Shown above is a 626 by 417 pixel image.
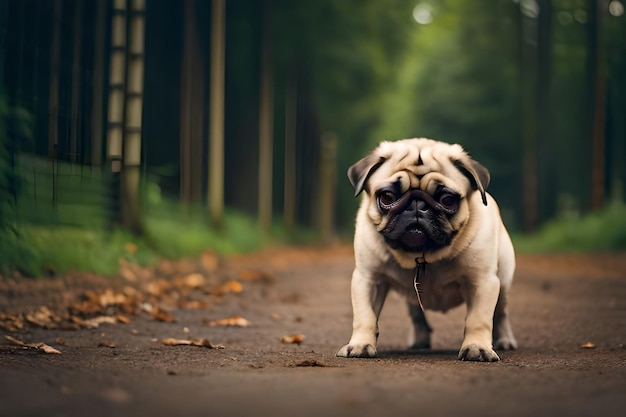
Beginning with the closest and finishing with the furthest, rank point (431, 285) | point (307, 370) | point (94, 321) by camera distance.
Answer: point (307, 370) < point (431, 285) < point (94, 321)

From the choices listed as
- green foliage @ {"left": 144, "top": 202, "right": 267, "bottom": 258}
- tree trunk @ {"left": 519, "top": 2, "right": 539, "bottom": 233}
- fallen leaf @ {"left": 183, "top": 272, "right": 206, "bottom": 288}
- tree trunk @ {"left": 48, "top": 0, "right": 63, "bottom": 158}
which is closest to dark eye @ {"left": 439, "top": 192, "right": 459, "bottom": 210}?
tree trunk @ {"left": 48, "top": 0, "right": 63, "bottom": 158}

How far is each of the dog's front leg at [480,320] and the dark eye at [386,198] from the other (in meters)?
0.79

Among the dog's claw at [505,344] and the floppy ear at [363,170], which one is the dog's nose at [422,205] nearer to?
the floppy ear at [363,170]

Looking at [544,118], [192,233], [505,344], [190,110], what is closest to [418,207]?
[505,344]

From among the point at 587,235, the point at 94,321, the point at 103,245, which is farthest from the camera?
the point at 587,235

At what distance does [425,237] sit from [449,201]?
0.98 ft

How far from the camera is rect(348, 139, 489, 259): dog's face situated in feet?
17.8

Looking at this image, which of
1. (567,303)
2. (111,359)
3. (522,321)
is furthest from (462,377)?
(567,303)

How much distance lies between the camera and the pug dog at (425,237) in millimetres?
5449

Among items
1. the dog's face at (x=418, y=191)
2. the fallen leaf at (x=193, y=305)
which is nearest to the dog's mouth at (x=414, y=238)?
the dog's face at (x=418, y=191)

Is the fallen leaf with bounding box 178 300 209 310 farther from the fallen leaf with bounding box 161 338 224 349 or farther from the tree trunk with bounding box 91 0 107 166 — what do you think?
the tree trunk with bounding box 91 0 107 166

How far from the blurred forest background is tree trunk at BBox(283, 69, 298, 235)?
108mm

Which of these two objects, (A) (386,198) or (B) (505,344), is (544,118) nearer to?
(B) (505,344)

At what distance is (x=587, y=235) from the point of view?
2445cm
